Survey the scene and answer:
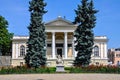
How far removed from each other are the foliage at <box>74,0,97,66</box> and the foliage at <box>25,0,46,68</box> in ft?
16.0

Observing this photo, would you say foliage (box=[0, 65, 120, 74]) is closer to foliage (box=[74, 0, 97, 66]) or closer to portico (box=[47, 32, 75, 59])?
foliage (box=[74, 0, 97, 66])

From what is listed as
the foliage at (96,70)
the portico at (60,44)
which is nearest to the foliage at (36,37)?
the foliage at (96,70)

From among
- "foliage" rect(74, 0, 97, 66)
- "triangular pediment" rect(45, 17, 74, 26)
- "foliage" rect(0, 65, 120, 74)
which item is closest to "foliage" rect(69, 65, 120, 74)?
"foliage" rect(0, 65, 120, 74)

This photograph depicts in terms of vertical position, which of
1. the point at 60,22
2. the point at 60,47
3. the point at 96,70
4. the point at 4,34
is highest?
the point at 60,22

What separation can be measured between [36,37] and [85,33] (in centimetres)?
688

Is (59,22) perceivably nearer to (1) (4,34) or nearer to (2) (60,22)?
(2) (60,22)

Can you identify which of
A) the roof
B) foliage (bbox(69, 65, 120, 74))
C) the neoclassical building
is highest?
the roof

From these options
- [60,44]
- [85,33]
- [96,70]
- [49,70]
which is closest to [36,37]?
[85,33]

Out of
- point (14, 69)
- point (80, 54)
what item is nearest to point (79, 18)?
point (80, 54)

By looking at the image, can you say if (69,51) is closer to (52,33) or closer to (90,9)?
(52,33)

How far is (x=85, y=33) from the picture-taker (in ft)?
144

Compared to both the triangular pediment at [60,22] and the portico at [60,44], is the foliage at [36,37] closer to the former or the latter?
the triangular pediment at [60,22]

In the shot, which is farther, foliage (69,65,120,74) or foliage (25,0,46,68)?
foliage (25,0,46,68)

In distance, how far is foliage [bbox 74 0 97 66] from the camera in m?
43.1
